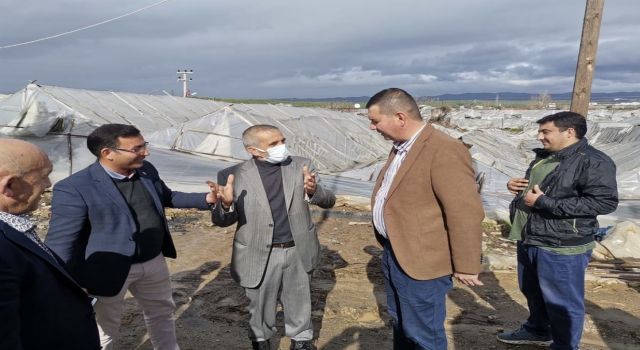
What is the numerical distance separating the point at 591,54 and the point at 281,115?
11.2 metres

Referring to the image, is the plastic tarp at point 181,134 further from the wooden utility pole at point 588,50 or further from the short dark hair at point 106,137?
the short dark hair at point 106,137

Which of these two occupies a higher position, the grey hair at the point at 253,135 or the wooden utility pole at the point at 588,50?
the wooden utility pole at the point at 588,50

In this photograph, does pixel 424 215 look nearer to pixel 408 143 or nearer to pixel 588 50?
pixel 408 143

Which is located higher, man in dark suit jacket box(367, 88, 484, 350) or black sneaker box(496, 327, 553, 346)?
man in dark suit jacket box(367, 88, 484, 350)

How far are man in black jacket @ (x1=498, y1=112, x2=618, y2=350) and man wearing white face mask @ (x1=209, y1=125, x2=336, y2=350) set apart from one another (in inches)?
59.7

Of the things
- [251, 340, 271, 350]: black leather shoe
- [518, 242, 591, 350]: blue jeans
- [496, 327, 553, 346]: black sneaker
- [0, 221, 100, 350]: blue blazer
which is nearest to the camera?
[0, 221, 100, 350]: blue blazer

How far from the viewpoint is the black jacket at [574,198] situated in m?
2.95

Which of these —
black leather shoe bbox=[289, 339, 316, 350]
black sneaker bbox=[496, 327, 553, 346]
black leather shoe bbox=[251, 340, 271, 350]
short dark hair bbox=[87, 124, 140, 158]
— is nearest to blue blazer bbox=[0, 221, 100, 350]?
short dark hair bbox=[87, 124, 140, 158]

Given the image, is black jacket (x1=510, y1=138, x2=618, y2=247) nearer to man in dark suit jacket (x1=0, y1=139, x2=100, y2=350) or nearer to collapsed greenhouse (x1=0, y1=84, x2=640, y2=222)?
man in dark suit jacket (x1=0, y1=139, x2=100, y2=350)

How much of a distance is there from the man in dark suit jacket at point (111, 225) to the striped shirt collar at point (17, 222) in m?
1.07

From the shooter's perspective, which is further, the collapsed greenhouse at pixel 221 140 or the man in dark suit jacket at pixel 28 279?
the collapsed greenhouse at pixel 221 140

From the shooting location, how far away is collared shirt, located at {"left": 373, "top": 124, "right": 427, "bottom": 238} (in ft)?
8.38

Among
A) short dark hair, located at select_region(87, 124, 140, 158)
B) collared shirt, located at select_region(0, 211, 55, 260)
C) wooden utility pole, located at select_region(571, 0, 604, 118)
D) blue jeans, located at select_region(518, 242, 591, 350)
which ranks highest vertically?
wooden utility pole, located at select_region(571, 0, 604, 118)

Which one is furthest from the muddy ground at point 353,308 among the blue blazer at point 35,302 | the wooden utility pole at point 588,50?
the blue blazer at point 35,302
